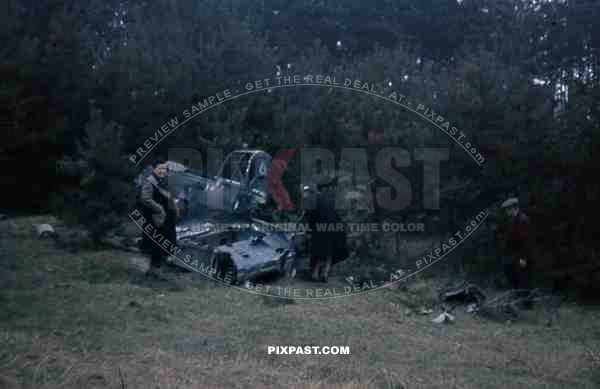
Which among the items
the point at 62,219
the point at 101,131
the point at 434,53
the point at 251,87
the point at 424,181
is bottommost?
the point at 62,219

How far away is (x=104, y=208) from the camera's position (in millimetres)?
11555

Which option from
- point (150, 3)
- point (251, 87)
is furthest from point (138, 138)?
point (150, 3)

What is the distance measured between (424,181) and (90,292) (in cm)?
612

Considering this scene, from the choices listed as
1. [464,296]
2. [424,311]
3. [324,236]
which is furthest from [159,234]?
[464,296]

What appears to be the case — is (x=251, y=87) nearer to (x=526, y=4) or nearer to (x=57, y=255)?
(x=57, y=255)

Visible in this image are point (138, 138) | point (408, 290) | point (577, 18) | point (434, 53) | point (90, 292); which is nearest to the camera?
point (90, 292)

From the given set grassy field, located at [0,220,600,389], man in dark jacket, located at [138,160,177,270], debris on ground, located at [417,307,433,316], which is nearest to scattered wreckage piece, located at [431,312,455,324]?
grassy field, located at [0,220,600,389]

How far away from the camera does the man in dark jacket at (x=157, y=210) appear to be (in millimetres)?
10469

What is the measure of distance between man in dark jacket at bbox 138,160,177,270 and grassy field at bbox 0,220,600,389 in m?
0.99

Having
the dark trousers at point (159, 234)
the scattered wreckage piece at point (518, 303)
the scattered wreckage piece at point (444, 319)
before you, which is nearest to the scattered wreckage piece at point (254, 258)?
the dark trousers at point (159, 234)

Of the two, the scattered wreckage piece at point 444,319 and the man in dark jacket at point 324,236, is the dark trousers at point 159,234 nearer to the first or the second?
the man in dark jacket at point 324,236

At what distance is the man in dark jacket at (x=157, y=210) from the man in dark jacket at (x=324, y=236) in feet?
7.55

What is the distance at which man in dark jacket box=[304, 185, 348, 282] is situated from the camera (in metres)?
10.4

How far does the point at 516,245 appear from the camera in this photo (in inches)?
385
